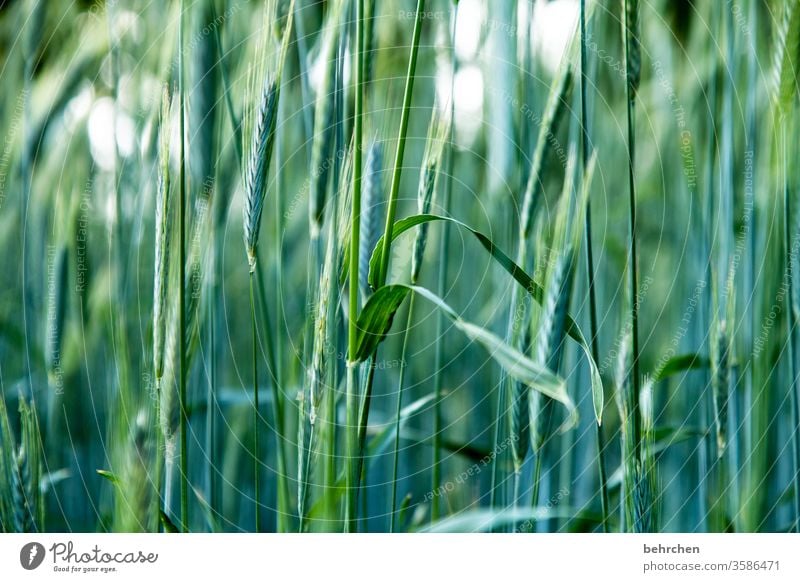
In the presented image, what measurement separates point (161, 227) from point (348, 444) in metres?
0.17

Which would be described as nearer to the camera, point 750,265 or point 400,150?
point 400,150

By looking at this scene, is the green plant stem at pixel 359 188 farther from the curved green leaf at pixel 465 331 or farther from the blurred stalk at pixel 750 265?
the blurred stalk at pixel 750 265

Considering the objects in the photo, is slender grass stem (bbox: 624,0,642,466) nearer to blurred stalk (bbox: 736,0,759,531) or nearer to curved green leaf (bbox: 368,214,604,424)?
curved green leaf (bbox: 368,214,604,424)

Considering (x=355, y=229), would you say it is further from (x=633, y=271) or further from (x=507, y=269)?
(x=633, y=271)

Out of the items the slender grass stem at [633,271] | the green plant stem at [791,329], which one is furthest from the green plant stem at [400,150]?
the green plant stem at [791,329]
